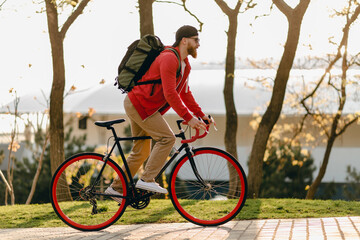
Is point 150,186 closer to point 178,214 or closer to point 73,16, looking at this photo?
point 178,214

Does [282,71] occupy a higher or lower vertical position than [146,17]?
lower

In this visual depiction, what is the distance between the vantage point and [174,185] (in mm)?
6332

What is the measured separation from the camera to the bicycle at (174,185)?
6.22 meters

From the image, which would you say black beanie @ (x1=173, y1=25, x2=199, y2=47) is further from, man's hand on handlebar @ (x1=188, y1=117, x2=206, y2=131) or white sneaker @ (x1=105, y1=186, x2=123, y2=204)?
white sneaker @ (x1=105, y1=186, x2=123, y2=204)

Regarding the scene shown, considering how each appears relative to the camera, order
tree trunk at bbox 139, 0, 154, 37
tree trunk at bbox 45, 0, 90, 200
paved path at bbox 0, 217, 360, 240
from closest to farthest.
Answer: paved path at bbox 0, 217, 360, 240, tree trunk at bbox 139, 0, 154, 37, tree trunk at bbox 45, 0, 90, 200

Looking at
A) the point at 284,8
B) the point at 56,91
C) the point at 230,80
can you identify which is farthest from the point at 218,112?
the point at 284,8

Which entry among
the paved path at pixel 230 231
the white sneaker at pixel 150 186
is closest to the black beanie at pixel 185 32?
the white sneaker at pixel 150 186

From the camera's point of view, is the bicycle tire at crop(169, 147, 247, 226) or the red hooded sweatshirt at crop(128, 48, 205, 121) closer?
the red hooded sweatshirt at crop(128, 48, 205, 121)

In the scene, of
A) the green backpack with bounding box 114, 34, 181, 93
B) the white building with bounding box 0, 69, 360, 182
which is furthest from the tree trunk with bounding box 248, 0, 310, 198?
the white building with bounding box 0, 69, 360, 182

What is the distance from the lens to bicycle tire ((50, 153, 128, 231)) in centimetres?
632

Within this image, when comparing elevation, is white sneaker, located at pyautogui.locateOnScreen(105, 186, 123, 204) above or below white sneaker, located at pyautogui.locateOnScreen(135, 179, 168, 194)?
below

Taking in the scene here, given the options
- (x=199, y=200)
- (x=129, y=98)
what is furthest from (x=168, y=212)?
(x=129, y=98)

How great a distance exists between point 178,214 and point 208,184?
1118 mm

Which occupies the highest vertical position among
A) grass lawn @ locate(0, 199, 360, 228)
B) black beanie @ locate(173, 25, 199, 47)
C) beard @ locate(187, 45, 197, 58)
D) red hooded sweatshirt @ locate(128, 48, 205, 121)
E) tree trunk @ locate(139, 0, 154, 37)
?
tree trunk @ locate(139, 0, 154, 37)
